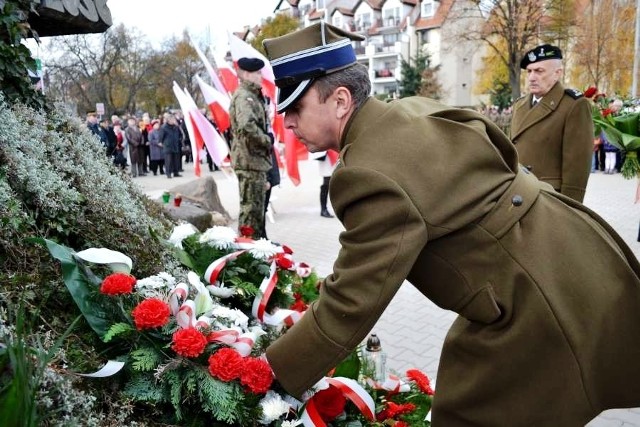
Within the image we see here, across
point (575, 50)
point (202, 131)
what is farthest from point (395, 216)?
point (575, 50)

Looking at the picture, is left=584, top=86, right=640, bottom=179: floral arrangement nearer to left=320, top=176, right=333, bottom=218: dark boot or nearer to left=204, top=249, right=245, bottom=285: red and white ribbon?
left=204, top=249, right=245, bottom=285: red and white ribbon

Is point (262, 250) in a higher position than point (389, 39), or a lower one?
higher

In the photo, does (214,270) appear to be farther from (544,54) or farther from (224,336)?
(544,54)

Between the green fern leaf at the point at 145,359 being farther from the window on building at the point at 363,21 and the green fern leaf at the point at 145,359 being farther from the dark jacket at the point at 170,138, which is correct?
the window on building at the point at 363,21

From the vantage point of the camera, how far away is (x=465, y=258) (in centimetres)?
163

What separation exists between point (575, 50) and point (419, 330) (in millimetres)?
26035

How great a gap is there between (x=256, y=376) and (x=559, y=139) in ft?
11.0

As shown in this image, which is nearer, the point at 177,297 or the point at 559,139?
the point at 177,297

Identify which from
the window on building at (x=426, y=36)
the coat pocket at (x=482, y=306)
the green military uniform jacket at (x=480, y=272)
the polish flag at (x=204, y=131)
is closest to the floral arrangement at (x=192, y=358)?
the green military uniform jacket at (x=480, y=272)

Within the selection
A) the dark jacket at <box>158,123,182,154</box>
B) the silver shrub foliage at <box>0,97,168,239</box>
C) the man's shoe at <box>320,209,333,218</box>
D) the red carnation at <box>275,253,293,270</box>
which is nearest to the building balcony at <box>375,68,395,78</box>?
the dark jacket at <box>158,123,182,154</box>

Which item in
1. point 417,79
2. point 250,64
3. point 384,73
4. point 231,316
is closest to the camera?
point 231,316

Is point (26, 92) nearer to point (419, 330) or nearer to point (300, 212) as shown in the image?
point (419, 330)

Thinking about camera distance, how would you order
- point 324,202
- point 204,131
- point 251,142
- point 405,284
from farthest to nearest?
point 324,202 < point 204,131 < point 251,142 < point 405,284

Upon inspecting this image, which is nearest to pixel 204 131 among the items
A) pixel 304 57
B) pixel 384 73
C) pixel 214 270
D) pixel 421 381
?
pixel 214 270
